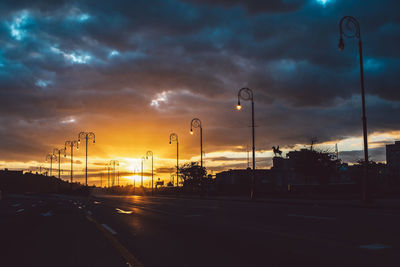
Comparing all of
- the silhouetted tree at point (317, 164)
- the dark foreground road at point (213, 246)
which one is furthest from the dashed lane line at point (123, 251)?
the silhouetted tree at point (317, 164)

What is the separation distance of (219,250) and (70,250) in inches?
129

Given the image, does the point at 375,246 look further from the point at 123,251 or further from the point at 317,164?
the point at 317,164

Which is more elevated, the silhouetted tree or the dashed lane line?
the silhouetted tree

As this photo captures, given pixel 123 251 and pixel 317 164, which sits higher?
pixel 317 164

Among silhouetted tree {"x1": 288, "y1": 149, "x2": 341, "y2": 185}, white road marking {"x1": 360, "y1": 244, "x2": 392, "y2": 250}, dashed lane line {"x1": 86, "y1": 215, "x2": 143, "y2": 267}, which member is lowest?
dashed lane line {"x1": 86, "y1": 215, "x2": 143, "y2": 267}

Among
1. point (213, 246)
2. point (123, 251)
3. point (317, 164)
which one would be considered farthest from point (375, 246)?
point (317, 164)

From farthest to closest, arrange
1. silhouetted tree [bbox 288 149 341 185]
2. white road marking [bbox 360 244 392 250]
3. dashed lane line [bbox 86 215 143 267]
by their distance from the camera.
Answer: silhouetted tree [bbox 288 149 341 185], white road marking [bbox 360 244 392 250], dashed lane line [bbox 86 215 143 267]

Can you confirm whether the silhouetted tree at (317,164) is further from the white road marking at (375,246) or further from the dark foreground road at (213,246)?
the white road marking at (375,246)

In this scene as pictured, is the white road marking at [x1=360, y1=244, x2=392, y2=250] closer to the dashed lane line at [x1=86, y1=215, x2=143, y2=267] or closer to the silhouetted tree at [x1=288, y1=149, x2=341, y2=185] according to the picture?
the dashed lane line at [x1=86, y1=215, x2=143, y2=267]

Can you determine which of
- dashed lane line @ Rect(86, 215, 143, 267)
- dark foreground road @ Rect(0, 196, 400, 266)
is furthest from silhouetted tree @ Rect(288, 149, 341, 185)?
dashed lane line @ Rect(86, 215, 143, 267)

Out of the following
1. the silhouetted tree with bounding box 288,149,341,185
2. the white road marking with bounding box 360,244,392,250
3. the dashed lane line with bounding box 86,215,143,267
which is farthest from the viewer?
the silhouetted tree with bounding box 288,149,341,185

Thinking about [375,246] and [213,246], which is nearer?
[375,246]

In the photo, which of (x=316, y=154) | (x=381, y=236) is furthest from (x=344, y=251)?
(x=316, y=154)

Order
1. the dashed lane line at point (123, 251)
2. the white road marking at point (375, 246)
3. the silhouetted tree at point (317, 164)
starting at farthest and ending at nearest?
the silhouetted tree at point (317, 164)
the white road marking at point (375, 246)
the dashed lane line at point (123, 251)
